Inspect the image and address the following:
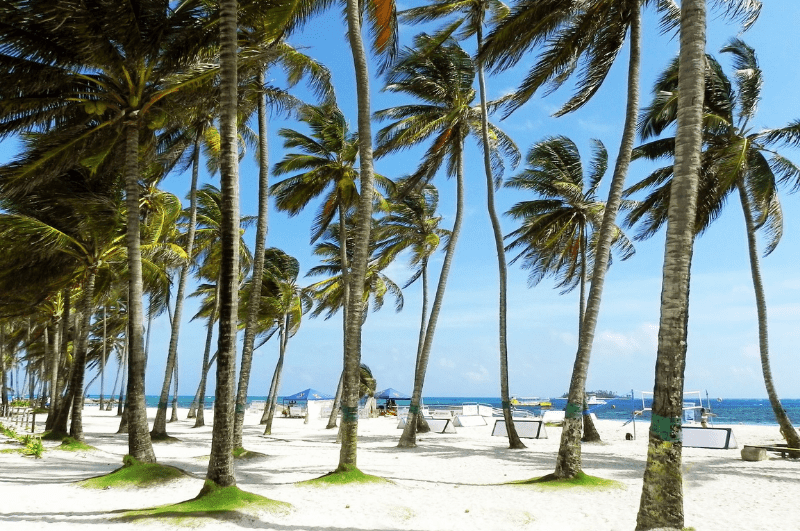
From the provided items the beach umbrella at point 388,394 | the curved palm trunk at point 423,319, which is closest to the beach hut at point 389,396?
the beach umbrella at point 388,394

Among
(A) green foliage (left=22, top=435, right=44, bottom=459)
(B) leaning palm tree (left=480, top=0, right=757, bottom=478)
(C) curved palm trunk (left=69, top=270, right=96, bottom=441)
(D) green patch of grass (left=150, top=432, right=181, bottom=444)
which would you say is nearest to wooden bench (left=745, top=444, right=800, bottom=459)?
(B) leaning palm tree (left=480, top=0, right=757, bottom=478)

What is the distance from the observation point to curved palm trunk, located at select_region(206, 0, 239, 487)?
804cm

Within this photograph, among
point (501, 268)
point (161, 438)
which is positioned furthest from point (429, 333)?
point (161, 438)

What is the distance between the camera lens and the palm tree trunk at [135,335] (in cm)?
1070

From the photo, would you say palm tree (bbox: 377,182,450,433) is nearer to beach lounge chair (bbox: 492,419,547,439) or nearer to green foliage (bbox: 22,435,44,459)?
beach lounge chair (bbox: 492,419,547,439)

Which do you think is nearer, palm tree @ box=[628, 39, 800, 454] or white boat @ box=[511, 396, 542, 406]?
palm tree @ box=[628, 39, 800, 454]

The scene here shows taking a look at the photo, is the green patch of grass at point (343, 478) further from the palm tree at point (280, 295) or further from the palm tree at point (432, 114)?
the palm tree at point (280, 295)

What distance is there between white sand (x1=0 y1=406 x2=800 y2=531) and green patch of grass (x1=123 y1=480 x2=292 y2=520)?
0.22 meters

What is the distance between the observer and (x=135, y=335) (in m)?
11.1

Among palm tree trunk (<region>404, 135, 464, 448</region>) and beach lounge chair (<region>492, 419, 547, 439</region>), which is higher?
palm tree trunk (<region>404, 135, 464, 448</region>)

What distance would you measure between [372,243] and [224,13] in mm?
16116

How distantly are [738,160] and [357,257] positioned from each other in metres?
10.6

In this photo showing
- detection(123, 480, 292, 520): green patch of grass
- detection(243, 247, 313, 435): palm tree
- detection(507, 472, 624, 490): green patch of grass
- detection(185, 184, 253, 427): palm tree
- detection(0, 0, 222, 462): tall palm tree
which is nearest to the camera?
detection(123, 480, 292, 520): green patch of grass

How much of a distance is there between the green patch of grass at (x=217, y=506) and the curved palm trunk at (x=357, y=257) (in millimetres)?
2237
